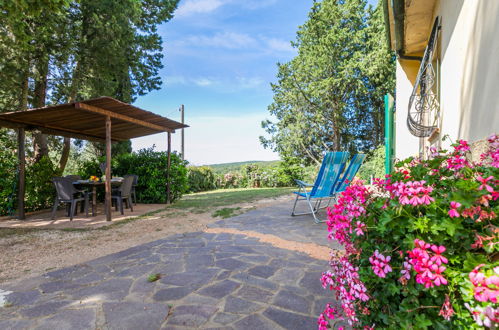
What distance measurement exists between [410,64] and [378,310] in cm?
585

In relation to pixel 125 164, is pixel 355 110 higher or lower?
higher

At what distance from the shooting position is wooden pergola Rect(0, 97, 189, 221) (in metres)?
5.07

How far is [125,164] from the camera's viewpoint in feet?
27.7

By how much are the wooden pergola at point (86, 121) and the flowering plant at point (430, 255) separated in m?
4.87

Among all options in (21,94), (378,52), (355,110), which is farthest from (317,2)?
(21,94)

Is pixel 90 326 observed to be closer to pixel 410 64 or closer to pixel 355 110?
pixel 410 64

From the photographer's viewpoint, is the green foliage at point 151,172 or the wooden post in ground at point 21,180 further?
the green foliage at point 151,172

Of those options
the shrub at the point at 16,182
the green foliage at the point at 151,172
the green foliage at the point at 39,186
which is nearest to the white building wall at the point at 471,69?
the green foliage at the point at 151,172

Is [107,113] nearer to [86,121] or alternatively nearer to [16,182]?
[86,121]

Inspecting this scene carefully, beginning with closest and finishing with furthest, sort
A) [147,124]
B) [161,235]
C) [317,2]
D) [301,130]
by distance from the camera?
[161,235] < [147,124] < [317,2] < [301,130]

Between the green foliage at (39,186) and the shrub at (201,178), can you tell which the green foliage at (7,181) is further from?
the shrub at (201,178)

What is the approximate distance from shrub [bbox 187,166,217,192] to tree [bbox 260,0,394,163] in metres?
4.75

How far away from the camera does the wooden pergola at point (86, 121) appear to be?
5.07 m

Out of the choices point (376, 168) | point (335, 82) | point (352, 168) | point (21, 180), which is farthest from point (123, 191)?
point (335, 82)
